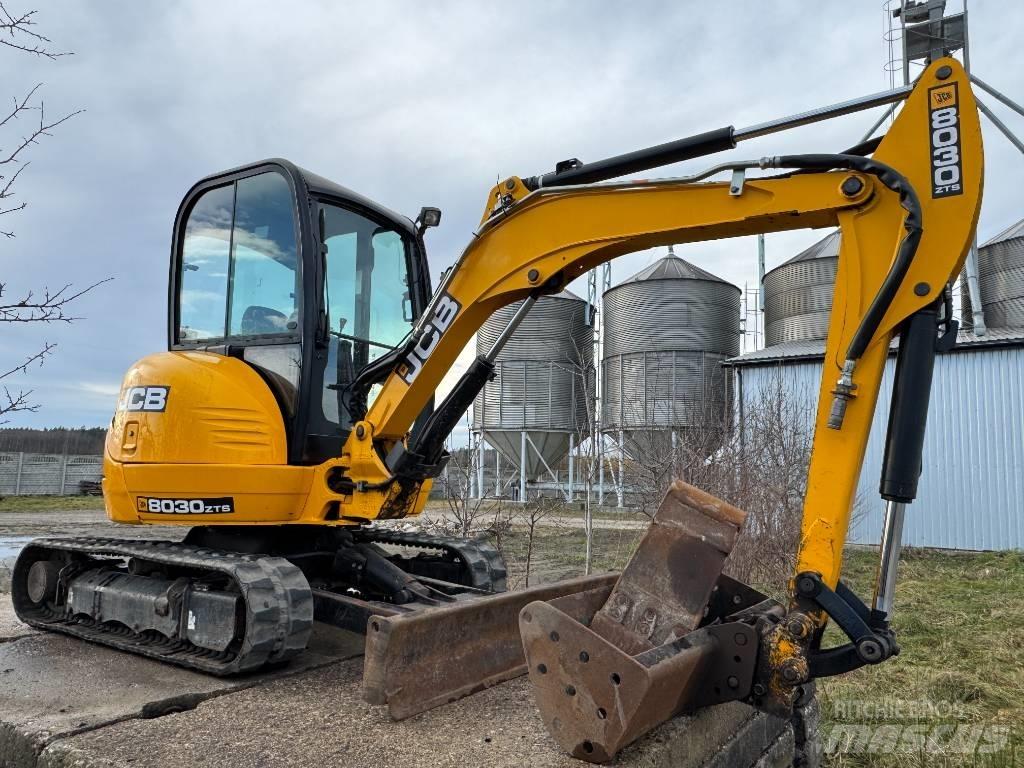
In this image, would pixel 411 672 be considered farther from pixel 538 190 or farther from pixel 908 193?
pixel 908 193

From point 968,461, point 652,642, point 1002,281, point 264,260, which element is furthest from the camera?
point 1002,281

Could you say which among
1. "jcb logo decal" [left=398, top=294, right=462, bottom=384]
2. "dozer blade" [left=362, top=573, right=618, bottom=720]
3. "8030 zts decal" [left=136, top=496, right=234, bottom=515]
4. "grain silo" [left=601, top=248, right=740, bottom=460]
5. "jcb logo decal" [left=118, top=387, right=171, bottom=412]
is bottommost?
"dozer blade" [left=362, top=573, right=618, bottom=720]

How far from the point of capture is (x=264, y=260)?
5.19 metres

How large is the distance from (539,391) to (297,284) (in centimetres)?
1800

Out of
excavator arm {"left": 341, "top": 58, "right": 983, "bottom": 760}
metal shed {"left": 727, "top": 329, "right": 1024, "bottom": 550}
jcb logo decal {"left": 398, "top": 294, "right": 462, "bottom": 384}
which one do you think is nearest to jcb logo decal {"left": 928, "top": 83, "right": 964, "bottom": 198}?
excavator arm {"left": 341, "top": 58, "right": 983, "bottom": 760}

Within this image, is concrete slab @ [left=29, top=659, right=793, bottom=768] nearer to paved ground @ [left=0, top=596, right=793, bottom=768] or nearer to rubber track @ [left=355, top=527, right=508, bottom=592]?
paved ground @ [left=0, top=596, right=793, bottom=768]

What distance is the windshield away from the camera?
5.08m

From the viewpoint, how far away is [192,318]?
559 cm

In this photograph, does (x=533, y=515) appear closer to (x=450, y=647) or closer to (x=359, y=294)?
(x=359, y=294)

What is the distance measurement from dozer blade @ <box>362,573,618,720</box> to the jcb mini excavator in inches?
0.5

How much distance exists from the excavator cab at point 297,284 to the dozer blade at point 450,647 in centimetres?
150

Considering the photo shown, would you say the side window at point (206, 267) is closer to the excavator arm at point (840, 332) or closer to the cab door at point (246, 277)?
the cab door at point (246, 277)

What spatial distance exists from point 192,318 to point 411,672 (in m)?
3.15

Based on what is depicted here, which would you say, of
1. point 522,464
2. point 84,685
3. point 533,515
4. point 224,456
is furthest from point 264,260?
point 522,464
